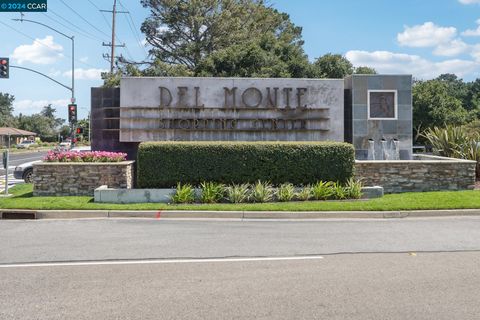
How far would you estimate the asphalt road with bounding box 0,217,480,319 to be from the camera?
518 cm

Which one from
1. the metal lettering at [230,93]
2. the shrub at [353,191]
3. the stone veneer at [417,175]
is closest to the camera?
the shrub at [353,191]

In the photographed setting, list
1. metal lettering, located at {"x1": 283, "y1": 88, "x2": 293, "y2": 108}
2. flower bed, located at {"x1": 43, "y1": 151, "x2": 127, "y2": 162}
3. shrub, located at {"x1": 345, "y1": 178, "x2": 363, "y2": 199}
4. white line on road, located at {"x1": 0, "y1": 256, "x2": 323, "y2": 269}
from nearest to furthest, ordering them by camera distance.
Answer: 1. white line on road, located at {"x1": 0, "y1": 256, "x2": 323, "y2": 269}
2. shrub, located at {"x1": 345, "y1": 178, "x2": 363, "y2": 199}
3. flower bed, located at {"x1": 43, "y1": 151, "x2": 127, "y2": 162}
4. metal lettering, located at {"x1": 283, "y1": 88, "x2": 293, "y2": 108}

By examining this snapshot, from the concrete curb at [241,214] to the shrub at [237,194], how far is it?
1281 millimetres

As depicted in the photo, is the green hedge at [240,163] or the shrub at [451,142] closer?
the green hedge at [240,163]

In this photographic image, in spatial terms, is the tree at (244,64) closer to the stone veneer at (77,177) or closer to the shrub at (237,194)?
the stone veneer at (77,177)

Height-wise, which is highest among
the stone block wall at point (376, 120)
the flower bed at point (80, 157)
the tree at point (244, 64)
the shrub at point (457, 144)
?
the tree at point (244, 64)

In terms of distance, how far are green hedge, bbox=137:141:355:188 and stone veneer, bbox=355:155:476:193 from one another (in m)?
1.12

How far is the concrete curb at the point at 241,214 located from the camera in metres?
12.2

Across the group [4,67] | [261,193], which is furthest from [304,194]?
[4,67]

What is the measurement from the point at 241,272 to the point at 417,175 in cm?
1012

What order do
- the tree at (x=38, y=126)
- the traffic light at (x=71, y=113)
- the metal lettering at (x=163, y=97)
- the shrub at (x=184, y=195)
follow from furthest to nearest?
the tree at (x=38, y=126)
the traffic light at (x=71, y=113)
the metal lettering at (x=163, y=97)
the shrub at (x=184, y=195)

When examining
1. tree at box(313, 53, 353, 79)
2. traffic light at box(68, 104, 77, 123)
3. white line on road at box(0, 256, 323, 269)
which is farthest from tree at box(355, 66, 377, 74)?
white line on road at box(0, 256, 323, 269)

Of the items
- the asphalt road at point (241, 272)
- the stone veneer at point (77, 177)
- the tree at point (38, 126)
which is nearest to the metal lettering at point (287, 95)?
the stone veneer at point (77, 177)

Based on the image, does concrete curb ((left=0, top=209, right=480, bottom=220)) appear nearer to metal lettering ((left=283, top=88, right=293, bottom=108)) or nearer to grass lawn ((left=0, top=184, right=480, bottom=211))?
Answer: grass lawn ((left=0, top=184, right=480, bottom=211))
